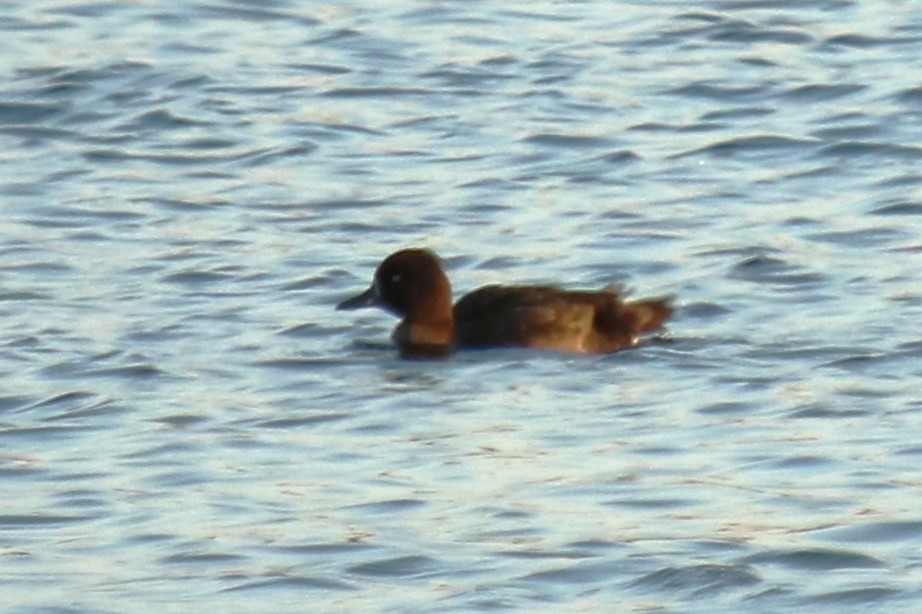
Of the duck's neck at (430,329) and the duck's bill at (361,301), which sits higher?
the duck's bill at (361,301)

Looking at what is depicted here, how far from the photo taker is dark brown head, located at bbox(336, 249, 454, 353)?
11172 mm

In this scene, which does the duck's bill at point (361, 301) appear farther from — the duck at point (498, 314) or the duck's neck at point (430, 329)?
the duck's neck at point (430, 329)

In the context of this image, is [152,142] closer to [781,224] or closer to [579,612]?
[781,224]

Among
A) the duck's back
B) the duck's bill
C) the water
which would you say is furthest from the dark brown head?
the duck's back

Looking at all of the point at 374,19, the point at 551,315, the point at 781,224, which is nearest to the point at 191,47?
the point at 374,19

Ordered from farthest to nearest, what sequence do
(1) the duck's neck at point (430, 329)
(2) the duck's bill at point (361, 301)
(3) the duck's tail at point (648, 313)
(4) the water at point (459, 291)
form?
1. (2) the duck's bill at point (361, 301)
2. (1) the duck's neck at point (430, 329)
3. (3) the duck's tail at point (648, 313)
4. (4) the water at point (459, 291)

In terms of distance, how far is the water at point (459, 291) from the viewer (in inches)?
300

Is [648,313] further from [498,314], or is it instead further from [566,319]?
[498,314]

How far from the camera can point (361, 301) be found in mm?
11305

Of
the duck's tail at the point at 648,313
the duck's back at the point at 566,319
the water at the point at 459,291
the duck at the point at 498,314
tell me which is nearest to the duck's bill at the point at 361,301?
the duck at the point at 498,314

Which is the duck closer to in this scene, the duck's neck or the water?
the duck's neck

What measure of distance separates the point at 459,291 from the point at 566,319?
4.76 feet

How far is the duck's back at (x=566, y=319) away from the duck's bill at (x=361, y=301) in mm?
611

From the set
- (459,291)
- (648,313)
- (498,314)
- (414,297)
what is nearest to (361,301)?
(414,297)
